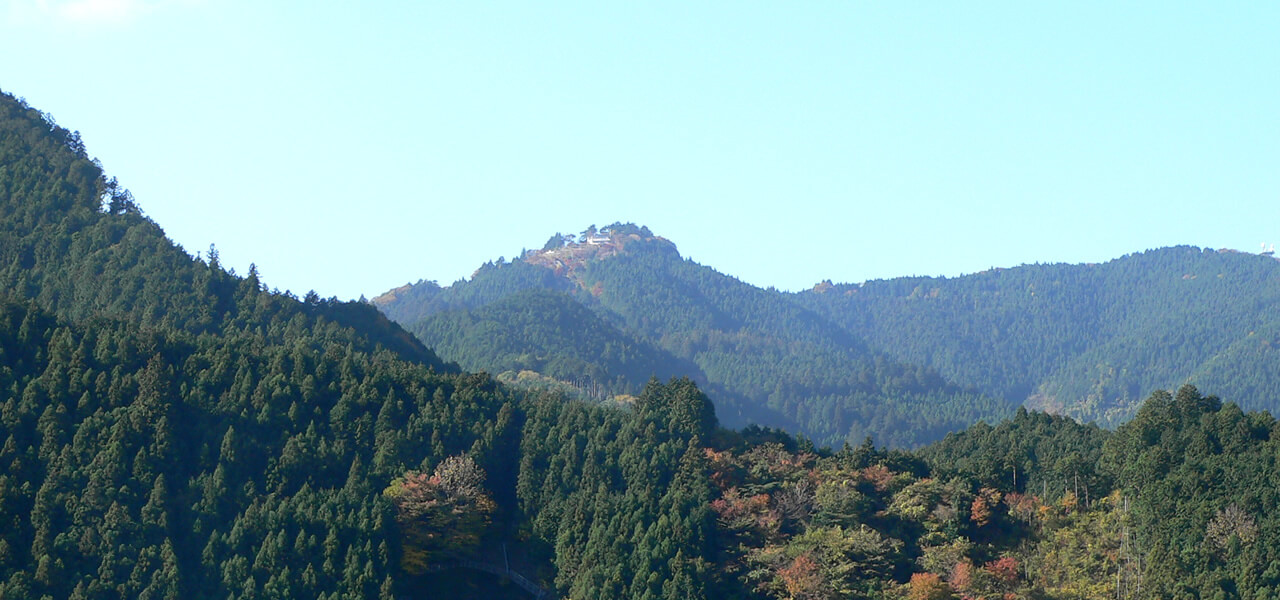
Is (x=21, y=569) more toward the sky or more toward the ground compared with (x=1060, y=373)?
more toward the ground

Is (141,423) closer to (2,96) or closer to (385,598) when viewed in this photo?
(385,598)

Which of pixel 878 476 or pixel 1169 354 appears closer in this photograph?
pixel 878 476

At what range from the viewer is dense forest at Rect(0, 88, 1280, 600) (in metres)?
57.5

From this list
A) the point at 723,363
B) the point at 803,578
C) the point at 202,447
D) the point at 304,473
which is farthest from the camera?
the point at 723,363

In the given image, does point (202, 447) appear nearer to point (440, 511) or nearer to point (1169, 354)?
point (440, 511)

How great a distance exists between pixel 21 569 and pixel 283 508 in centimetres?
934

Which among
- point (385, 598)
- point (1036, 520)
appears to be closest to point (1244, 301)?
point (1036, 520)

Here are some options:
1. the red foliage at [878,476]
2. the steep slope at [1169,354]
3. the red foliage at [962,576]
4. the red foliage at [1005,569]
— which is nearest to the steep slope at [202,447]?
the red foliage at [878,476]

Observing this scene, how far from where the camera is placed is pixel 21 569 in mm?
55875

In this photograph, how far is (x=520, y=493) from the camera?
2571 inches

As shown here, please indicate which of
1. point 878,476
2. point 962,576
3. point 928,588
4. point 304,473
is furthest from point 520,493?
point 962,576

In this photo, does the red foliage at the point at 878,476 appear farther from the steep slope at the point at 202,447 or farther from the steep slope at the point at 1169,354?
the steep slope at the point at 1169,354

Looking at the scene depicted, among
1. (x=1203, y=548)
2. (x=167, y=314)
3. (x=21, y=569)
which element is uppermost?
(x=167, y=314)

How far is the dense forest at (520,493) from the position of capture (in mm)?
57500
